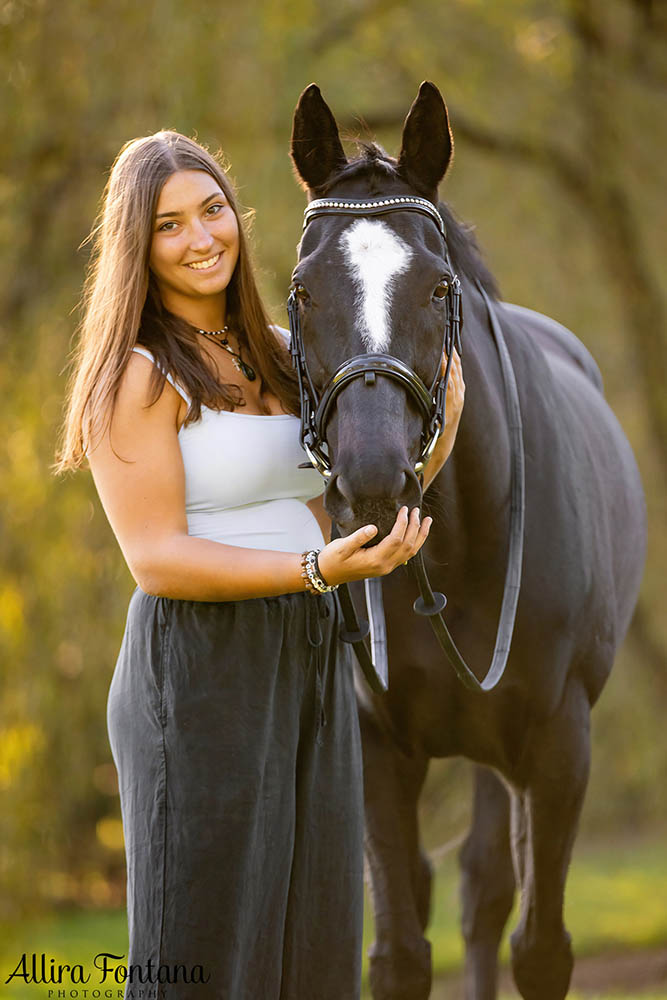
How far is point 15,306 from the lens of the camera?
198 inches

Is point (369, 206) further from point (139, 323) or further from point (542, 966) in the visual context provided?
point (542, 966)

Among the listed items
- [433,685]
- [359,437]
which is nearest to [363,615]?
[433,685]

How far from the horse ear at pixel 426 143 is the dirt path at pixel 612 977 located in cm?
400

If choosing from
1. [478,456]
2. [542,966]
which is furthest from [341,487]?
[542,966]

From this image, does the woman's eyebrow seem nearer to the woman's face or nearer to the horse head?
the woman's face

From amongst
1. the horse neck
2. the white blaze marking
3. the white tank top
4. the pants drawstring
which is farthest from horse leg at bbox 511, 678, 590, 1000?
the white blaze marking

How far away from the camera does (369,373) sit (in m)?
2.00

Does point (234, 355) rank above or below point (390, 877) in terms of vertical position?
above

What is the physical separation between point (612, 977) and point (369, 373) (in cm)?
441

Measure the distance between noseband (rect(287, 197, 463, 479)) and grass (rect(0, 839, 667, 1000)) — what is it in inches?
123

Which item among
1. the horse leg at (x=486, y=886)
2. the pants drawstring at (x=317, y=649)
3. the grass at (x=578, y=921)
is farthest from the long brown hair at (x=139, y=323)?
the grass at (x=578, y=921)

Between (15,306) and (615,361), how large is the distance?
319 centimetres

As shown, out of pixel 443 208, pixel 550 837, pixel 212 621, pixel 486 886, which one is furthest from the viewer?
pixel 486 886

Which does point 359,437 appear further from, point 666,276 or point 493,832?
point 666,276
